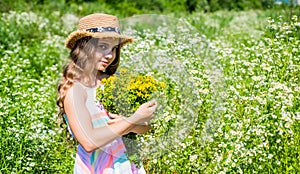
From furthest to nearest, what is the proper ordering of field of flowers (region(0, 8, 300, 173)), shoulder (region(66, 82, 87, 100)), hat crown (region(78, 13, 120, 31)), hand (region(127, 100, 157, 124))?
1. field of flowers (region(0, 8, 300, 173))
2. hat crown (region(78, 13, 120, 31))
3. shoulder (region(66, 82, 87, 100))
4. hand (region(127, 100, 157, 124))

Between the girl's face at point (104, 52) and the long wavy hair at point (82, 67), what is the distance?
0.02 meters

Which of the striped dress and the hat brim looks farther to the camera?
the striped dress

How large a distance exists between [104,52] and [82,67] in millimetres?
135

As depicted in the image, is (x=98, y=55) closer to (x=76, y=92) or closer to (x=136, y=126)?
(x=76, y=92)

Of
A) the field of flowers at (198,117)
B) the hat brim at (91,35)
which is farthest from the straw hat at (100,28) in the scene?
the field of flowers at (198,117)

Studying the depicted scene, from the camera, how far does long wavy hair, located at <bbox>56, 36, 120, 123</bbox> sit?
2479mm

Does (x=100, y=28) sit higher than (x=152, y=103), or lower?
higher

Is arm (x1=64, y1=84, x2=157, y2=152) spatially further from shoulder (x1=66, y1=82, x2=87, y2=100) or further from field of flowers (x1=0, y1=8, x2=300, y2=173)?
field of flowers (x1=0, y1=8, x2=300, y2=173)

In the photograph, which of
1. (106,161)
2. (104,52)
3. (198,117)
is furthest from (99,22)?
(198,117)

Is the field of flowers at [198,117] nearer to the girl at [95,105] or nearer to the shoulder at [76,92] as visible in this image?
the girl at [95,105]

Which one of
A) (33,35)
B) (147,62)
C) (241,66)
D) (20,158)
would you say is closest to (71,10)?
(33,35)

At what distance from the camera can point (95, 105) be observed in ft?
7.95

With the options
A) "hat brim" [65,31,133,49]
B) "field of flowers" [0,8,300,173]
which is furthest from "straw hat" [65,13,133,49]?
"field of flowers" [0,8,300,173]

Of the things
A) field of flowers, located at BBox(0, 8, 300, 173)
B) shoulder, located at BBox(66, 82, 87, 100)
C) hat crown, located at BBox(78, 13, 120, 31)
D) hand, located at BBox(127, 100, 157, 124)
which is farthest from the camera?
field of flowers, located at BBox(0, 8, 300, 173)
